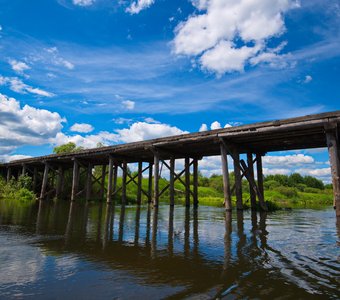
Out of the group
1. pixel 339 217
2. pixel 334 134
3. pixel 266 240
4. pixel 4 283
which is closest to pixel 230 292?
pixel 4 283

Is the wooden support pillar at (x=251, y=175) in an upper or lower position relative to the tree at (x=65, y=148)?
lower

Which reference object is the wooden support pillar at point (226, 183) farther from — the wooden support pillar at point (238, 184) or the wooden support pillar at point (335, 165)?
the wooden support pillar at point (335, 165)

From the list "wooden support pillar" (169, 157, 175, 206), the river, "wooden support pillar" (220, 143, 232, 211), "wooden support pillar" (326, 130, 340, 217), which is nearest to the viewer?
the river

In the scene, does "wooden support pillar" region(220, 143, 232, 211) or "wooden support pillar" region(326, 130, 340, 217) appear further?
"wooden support pillar" region(220, 143, 232, 211)

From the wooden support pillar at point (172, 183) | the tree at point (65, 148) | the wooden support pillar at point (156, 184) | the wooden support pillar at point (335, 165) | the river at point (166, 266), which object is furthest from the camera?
the tree at point (65, 148)

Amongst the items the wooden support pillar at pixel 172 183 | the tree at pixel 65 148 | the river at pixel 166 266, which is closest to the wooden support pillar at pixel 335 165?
the river at pixel 166 266

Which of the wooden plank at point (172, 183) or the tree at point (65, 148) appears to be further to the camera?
the tree at point (65, 148)

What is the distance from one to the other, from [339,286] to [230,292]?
1342 mm

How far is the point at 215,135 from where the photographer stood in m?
13.2

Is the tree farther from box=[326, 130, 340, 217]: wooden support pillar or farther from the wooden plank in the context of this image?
box=[326, 130, 340, 217]: wooden support pillar

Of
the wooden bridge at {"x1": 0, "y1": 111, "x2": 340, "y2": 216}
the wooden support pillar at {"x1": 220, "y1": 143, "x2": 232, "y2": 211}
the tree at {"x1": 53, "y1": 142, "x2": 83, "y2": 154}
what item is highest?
the tree at {"x1": 53, "y1": 142, "x2": 83, "y2": 154}

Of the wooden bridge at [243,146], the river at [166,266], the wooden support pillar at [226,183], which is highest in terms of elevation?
the wooden bridge at [243,146]

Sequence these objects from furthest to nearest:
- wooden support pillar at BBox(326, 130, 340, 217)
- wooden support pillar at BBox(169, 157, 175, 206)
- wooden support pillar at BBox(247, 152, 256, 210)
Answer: wooden support pillar at BBox(169, 157, 175, 206)
wooden support pillar at BBox(247, 152, 256, 210)
wooden support pillar at BBox(326, 130, 340, 217)

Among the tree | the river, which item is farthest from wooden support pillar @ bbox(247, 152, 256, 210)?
the tree
